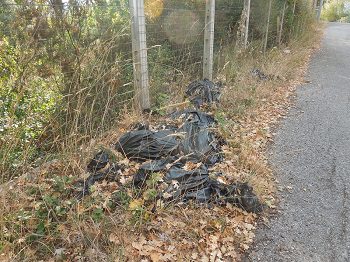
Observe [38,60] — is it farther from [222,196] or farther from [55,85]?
[222,196]

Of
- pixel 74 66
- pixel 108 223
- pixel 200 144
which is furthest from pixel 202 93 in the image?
pixel 108 223

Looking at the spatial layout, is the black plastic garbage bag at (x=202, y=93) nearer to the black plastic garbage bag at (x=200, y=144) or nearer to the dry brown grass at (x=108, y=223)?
the black plastic garbage bag at (x=200, y=144)

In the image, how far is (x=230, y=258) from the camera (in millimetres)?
2299

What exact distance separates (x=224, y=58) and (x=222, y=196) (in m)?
4.27

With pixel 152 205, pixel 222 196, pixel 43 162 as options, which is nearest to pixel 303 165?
pixel 222 196

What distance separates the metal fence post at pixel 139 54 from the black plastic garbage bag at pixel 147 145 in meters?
1.03

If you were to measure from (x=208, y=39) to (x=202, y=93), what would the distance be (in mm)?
1206

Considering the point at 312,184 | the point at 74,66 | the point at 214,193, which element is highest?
the point at 74,66

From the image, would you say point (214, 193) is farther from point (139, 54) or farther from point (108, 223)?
point (139, 54)

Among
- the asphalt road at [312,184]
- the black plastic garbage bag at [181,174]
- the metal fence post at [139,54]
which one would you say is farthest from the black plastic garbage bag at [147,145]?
the asphalt road at [312,184]

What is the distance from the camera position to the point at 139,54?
397 centimetres

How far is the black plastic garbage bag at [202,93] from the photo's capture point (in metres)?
4.77

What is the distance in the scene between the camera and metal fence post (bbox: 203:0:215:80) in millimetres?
5238

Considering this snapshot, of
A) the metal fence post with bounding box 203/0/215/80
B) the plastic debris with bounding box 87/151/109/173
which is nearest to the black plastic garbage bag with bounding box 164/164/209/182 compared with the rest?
the plastic debris with bounding box 87/151/109/173
